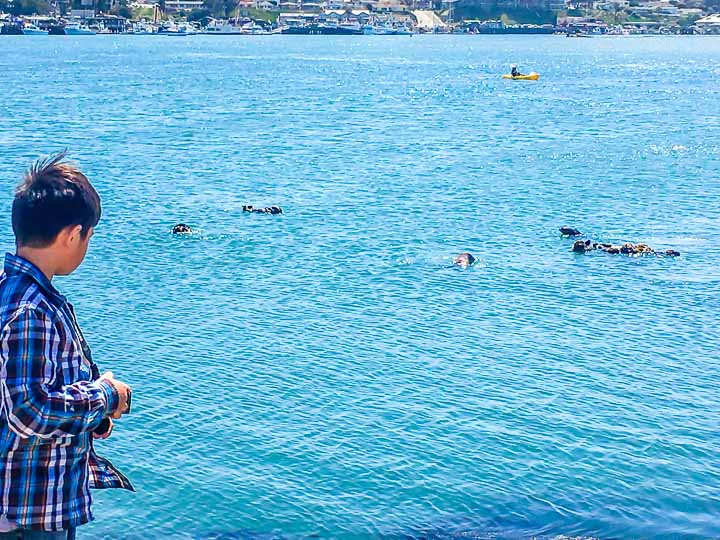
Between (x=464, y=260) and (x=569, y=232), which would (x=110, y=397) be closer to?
(x=464, y=260)

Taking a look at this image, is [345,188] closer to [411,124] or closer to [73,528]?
[411,124]

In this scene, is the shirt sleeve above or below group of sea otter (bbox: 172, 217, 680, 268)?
above

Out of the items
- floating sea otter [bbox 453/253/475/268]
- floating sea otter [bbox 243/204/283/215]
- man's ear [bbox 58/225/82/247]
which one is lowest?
floating sea otter [bbox 243/204/283/215]

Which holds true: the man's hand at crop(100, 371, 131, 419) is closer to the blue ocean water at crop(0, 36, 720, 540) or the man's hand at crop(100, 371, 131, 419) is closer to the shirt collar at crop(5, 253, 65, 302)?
the shirt collar at crop(5, 253, 65, 302)

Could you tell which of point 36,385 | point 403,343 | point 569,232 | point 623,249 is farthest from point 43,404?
point 569,232

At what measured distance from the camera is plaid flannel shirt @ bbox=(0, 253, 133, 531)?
6258 millimetres

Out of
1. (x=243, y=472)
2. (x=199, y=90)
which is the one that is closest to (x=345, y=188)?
(x=243, y=472)

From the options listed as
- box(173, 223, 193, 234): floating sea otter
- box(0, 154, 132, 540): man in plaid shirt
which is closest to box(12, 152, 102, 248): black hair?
box(0, 154, 132, 540): man in plaid shirt

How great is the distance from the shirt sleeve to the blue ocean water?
1165 centimetres

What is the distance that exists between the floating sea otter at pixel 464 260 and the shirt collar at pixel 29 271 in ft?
105

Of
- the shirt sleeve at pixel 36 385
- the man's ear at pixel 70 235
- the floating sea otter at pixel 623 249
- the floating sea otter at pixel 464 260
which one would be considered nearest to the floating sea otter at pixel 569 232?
the floating sea otter at pixel 623 249

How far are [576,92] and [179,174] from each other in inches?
3382

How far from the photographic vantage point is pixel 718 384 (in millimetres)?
25422

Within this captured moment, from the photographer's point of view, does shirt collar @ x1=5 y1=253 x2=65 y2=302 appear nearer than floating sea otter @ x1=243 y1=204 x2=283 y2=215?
Yes
